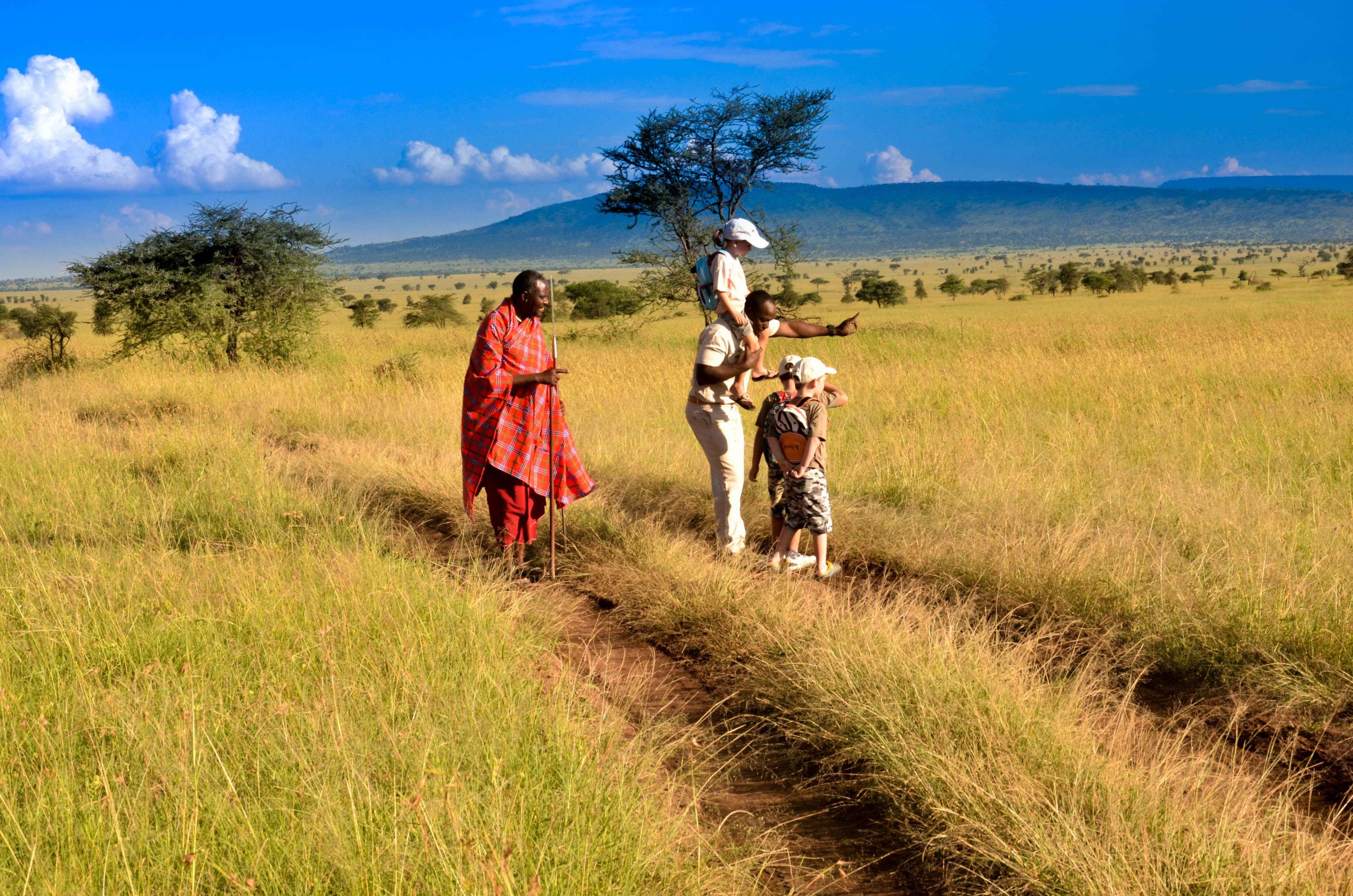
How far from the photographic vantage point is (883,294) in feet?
141

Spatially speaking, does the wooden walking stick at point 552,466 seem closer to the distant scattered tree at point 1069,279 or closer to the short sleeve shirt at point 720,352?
the short sleeve shirt at point 720,352

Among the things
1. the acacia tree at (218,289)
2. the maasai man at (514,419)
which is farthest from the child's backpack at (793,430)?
the acacia tree at (218,289)

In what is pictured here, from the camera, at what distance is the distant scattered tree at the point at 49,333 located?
17469mm

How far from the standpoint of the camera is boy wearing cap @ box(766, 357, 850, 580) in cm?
544

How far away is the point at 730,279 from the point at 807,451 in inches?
40.3

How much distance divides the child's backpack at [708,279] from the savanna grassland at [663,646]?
1.41m

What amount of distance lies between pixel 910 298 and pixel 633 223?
103 feet

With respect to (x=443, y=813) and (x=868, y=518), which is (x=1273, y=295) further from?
(x=443, y=813)

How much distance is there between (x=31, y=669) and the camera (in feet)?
12.3

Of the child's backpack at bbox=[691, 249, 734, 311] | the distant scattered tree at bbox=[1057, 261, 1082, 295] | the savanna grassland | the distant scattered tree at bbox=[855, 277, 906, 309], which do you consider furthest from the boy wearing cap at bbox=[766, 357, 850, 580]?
the distant scattered tree at bbox=[1057, 261, 1082, 295]

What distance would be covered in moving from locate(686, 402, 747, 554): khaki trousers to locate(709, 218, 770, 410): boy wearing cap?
0.50 feet

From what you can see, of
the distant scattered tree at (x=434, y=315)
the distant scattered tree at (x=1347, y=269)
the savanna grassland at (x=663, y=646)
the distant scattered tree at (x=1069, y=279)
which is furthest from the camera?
the distant scattered tree at (x=1069, y=279)

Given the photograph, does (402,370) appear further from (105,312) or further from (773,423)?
(773,423)

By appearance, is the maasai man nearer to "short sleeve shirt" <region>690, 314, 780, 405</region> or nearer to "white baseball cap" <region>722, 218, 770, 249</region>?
"short sleeve shirt" <region>690, 314, 780, 405</region>
